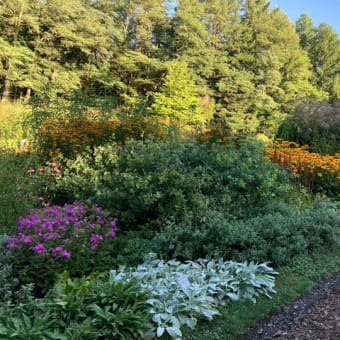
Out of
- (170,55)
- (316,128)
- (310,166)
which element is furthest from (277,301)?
(170,55)

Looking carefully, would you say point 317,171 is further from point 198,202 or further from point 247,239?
point 247,239

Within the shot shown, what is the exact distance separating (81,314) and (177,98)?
15627mm

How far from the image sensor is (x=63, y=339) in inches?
65.4

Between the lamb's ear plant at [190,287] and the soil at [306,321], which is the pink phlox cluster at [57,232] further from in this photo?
the soil at [306,321]

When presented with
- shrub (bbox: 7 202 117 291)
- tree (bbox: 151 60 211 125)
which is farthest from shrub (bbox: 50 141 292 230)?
tree (bbox: 151 60 211 125)

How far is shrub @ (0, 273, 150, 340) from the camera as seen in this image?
1724mm

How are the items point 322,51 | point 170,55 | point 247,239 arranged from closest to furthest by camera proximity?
1. point 247,239
2. point 170,55
3. point 322,51

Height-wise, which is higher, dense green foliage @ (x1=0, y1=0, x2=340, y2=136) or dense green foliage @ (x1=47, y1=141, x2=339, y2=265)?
dense green foliage @ (x1=0, y1=0, x2=340, y2=136)

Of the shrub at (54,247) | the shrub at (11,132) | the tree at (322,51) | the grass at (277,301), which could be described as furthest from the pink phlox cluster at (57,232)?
the tree at (322,51)

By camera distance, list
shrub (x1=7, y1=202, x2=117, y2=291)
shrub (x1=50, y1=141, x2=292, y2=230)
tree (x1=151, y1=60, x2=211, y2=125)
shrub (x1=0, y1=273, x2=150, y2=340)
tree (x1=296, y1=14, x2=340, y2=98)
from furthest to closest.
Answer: tree (x1=296, y1=14, x2=340, y2=98), tree (x1=151, y1=60, x2=211, y2=125), shrub (x1=50, y1=141, x2=292, y2=230), shrub (x1=7, y1=202, x2=117, y2=291), shrub (x1=0, y1=273, x2=150, y2=340)

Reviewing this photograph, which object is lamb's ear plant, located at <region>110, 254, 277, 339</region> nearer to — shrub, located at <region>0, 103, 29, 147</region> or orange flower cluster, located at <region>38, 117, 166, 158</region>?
orange flower cluster, located at <region>38, 117, 166, 158</region>

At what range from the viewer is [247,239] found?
2965 mm

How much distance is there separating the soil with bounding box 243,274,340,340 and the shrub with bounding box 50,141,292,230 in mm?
1271

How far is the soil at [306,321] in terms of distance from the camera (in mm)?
1971
